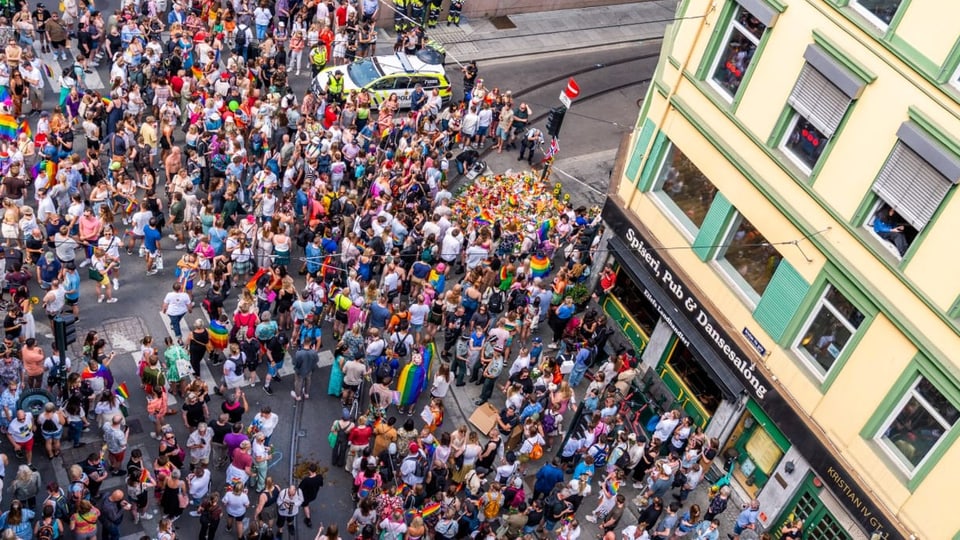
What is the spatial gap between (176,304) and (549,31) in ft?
69.3

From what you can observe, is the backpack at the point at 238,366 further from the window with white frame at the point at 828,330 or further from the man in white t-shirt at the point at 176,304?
the window with white frame at the point at 828,330

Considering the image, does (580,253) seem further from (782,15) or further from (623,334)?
(782,15)

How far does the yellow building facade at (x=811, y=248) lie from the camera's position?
16250mm

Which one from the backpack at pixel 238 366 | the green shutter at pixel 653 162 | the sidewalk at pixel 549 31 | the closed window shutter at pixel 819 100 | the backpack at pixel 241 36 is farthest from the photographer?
the sidewalk at pixel 549 31

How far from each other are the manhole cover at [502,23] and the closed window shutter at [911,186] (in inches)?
854

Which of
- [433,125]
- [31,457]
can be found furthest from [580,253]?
[31,457]

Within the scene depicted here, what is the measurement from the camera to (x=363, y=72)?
29.6m

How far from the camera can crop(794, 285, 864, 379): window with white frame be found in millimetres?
17969

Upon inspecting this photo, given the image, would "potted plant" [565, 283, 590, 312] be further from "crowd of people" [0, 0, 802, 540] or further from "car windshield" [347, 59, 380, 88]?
"car windshield" [347, 59, 380, 88]

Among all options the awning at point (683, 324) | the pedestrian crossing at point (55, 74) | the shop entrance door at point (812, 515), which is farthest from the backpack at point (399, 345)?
the pedestrian crossing at point (55, 74)

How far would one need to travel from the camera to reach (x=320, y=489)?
19.1 metres

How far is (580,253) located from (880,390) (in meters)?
8.80

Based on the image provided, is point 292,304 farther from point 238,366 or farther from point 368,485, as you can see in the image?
point 368,485

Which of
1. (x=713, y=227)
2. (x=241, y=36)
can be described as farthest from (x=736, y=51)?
(x=241, y=36)
